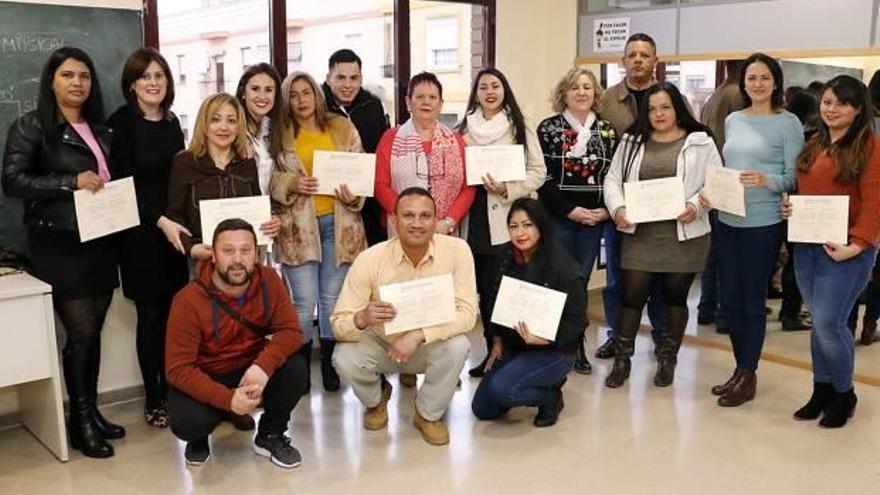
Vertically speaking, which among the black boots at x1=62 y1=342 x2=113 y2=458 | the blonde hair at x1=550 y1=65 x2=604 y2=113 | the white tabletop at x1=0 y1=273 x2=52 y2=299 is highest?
the blonde hair at x1=550 y1=65 x2=604 y2=113

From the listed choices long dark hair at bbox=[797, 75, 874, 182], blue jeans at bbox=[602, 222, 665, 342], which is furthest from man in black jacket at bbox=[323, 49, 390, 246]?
long dark hair at bbox=[797, 75, 874, 182]

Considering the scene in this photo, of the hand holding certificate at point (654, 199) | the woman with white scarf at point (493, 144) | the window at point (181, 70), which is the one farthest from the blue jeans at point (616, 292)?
the window at point (181, 70)

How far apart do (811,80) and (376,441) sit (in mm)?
3204

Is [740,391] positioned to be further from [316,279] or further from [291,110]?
[291,110]

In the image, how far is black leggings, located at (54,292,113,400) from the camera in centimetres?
315

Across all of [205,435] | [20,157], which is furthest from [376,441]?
[20,157]

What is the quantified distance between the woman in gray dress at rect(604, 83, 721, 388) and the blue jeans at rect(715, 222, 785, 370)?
0.49 ft

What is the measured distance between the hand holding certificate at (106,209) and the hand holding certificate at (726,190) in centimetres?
241

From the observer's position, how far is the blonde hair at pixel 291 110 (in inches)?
139

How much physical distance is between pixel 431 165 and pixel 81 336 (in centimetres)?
161

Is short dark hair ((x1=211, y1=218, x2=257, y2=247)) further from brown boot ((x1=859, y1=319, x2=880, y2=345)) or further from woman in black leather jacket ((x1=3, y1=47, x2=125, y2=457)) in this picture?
brown boot ((x1=859, y1=319, x2=880, y2=345))

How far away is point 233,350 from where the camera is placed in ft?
9.86

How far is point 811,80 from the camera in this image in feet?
15.1

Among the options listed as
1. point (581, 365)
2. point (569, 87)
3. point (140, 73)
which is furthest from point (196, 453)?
point (569, 87)
